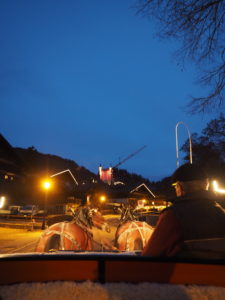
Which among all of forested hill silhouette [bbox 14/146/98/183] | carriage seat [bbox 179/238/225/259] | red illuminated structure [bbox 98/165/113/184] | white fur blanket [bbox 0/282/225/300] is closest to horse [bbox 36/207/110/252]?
white fur blanket [bbox 0/282/225/300]

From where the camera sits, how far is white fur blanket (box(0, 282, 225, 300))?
1.60 meters

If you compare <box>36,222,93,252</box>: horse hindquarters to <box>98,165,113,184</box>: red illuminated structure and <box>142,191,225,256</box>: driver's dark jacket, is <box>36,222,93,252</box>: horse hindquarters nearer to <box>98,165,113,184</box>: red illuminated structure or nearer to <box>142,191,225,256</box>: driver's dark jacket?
<box>142,191,225,256</box>: driver's dark jacket

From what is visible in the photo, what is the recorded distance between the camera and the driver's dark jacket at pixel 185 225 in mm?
1778

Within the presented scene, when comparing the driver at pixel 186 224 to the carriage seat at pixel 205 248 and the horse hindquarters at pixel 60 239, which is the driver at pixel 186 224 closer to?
the carriage seat at pixel 205 248

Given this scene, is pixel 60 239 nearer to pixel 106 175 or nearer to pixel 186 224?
pixel 186 224

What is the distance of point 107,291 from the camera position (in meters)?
1.63

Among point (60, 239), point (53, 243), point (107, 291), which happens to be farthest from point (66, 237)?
point (107, 291)

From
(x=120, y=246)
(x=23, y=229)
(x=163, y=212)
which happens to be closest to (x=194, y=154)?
(x=23, y=229)

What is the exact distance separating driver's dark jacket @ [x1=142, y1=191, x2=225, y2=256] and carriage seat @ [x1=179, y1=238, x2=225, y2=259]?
30 mm

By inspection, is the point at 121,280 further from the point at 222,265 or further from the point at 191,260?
the point at 222,265

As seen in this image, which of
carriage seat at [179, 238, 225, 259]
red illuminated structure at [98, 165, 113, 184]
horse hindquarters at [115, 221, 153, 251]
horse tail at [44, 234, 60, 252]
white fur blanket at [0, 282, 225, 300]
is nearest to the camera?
white fur blanket at [0, 282, 225, 300]

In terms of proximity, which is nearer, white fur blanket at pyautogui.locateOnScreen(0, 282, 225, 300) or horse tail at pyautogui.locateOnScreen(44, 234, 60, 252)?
white fur blanket at pyautogui.locateOnScreen(0, 282, 225, 300)

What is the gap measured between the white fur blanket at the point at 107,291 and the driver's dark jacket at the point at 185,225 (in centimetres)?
27

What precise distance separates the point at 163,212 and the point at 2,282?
4.50ft
